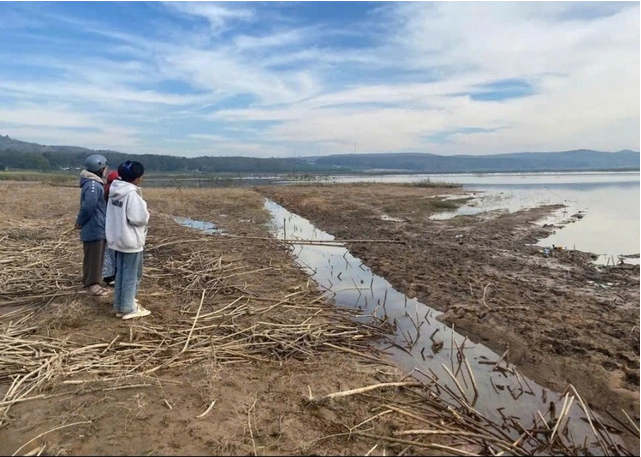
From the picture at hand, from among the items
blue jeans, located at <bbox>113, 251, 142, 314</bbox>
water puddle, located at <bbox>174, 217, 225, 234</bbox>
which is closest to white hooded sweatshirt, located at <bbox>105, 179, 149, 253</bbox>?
blue jeans, located at <bbox>113, 251, 142, 314</bbox>

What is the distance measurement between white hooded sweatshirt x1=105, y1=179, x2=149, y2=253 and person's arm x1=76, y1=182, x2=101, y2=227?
789 millimetres

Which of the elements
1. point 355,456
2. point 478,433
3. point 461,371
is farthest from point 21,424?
point 461,371

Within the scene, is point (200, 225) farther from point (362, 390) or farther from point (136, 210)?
point (362, 390)

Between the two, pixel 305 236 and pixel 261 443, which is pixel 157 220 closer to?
pixel 305 236

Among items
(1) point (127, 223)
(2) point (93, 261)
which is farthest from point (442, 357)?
(2) point (93, 261)

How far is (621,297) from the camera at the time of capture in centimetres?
772

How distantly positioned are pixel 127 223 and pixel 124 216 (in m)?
0.09

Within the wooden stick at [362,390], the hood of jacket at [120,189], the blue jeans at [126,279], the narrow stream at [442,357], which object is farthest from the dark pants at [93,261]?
the wooden stick at [362,390]

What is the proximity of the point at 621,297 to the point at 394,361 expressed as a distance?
495 centimetres

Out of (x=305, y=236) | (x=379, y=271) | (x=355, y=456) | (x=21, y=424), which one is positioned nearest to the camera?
(x=355, y=456)

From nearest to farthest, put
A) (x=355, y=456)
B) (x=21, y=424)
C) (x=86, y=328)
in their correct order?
(x=355, y=456)
(x=21, y=424)
(x=86, y=328)

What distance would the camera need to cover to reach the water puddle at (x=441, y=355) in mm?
4383

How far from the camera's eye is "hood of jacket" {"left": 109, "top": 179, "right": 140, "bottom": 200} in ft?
18.3

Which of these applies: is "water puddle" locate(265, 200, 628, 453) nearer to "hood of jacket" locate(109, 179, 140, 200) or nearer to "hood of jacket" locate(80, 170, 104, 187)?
"hood of jacket" locate(109, 179, 140, 200)
